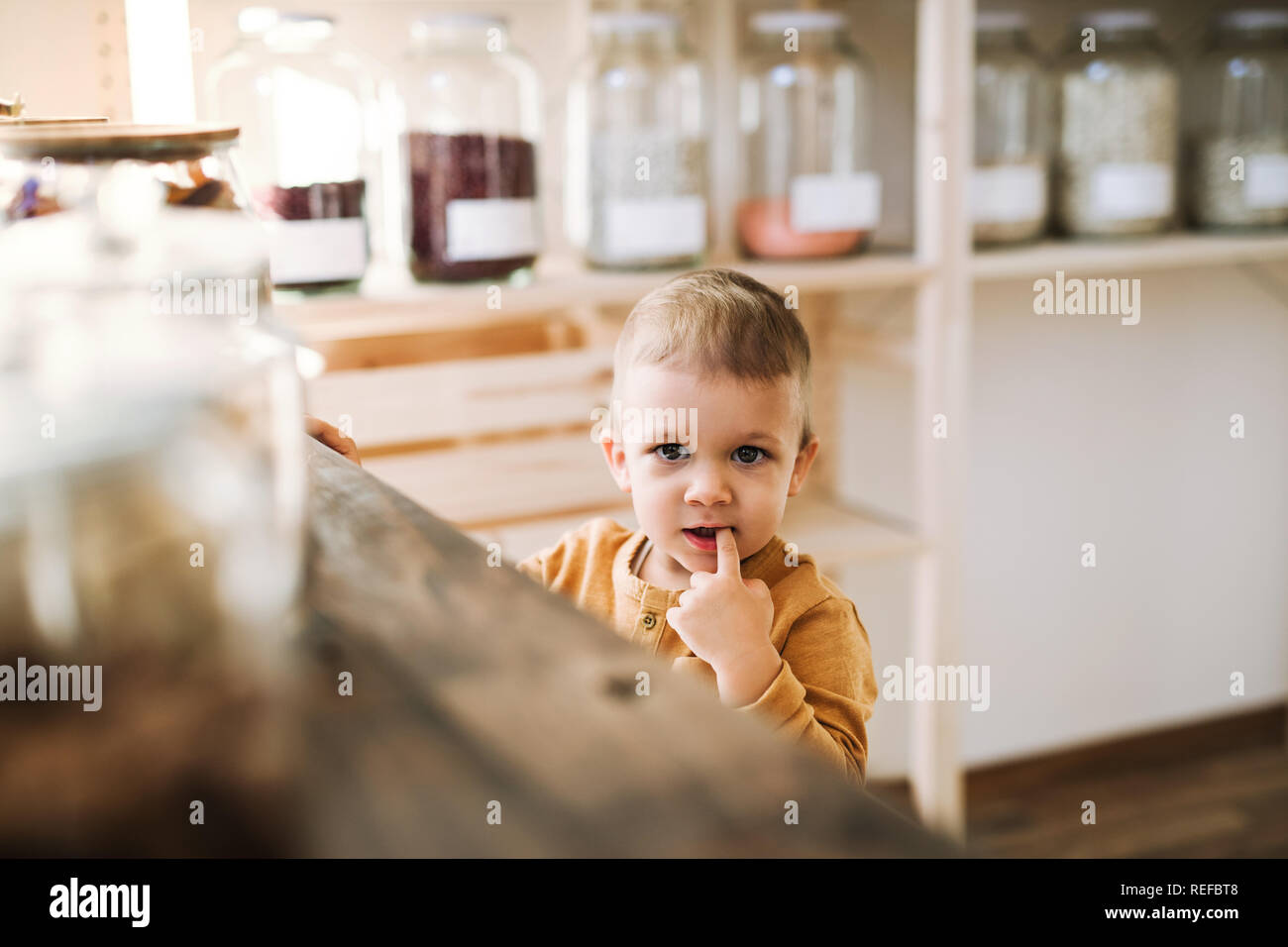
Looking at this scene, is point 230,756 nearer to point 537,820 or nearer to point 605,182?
point 537,820

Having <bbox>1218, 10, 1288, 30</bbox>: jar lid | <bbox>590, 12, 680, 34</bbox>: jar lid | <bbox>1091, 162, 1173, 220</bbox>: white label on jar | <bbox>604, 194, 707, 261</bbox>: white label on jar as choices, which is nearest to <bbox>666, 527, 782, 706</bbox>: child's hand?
<bbox>604, 194, 707, 261</bbox>: white label on jar

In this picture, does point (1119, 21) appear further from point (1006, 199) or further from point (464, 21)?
point (464, 21)

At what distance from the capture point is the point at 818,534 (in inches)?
65.2

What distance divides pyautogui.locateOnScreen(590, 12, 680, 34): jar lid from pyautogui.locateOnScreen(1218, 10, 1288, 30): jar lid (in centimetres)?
88

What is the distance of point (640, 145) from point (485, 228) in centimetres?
21

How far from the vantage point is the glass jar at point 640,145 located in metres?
1.44

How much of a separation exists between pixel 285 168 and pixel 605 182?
0.35 meters

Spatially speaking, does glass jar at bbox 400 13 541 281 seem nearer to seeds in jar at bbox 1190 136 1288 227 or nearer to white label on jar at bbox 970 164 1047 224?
white label on jar at bbox 970 164 1047 224

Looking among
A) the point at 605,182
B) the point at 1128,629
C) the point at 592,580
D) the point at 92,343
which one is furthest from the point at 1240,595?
the point at 92,343

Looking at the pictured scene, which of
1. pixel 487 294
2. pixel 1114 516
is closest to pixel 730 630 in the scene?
pixel 487 294

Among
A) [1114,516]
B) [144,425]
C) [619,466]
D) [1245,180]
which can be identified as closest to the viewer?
[144,425]

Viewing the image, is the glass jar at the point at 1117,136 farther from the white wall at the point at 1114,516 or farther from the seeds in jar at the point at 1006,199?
the white wall at the point at 1114,516

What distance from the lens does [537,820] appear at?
180 millimetres

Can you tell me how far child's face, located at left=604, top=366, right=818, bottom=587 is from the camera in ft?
2.25
